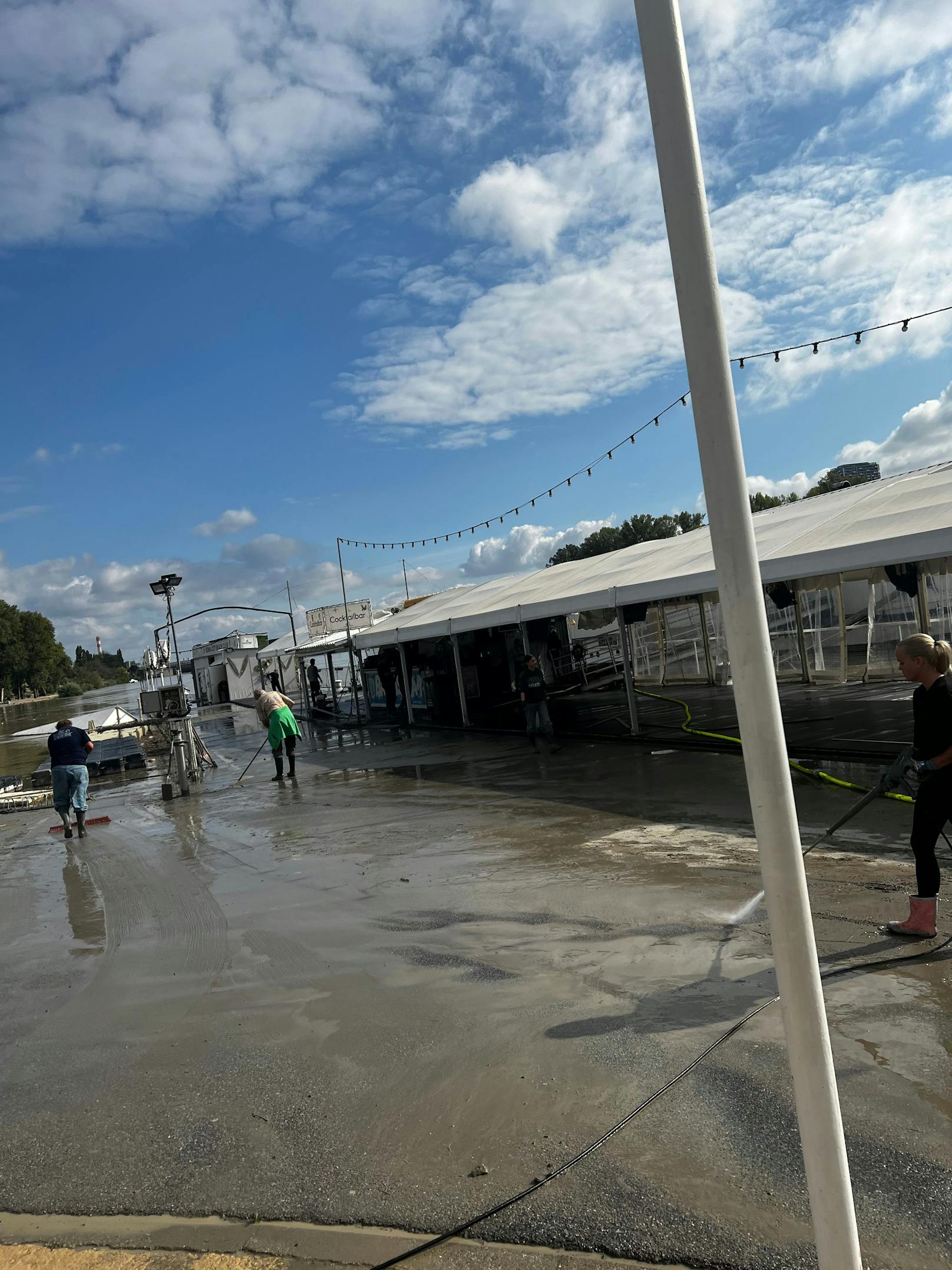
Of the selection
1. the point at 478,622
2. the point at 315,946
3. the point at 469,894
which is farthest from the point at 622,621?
the point at 315,946

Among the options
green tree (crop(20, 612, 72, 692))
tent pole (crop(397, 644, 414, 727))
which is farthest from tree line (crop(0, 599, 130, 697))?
tent pole (crop(397, 644, 414, 727))

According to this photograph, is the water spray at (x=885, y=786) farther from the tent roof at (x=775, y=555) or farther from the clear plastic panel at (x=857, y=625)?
the clear plastic panel at (x=857, y=625)

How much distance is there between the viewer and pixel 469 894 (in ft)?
23.2

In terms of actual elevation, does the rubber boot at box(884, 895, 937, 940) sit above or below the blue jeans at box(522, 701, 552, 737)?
below

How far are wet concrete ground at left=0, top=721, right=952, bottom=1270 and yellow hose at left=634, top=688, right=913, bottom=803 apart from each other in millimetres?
674

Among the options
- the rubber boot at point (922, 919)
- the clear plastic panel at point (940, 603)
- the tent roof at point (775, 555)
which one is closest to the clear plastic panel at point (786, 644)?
the tent roof at point (775, 555)

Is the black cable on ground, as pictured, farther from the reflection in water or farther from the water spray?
the reflection in water

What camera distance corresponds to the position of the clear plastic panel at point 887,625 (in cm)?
1817

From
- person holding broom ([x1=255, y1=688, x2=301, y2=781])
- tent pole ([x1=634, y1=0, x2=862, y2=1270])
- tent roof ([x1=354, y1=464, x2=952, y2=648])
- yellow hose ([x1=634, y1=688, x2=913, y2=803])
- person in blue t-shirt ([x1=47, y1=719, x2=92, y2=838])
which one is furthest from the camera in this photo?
person holding broom ([x1=255, y1=688, x2=301, y2=781])

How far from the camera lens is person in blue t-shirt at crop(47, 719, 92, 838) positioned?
13.2 metres

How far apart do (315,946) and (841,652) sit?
51.5 feet

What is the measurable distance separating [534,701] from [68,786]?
303 inches

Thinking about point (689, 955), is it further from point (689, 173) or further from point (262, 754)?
point (262, 754)

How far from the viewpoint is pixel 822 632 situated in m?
19.9
